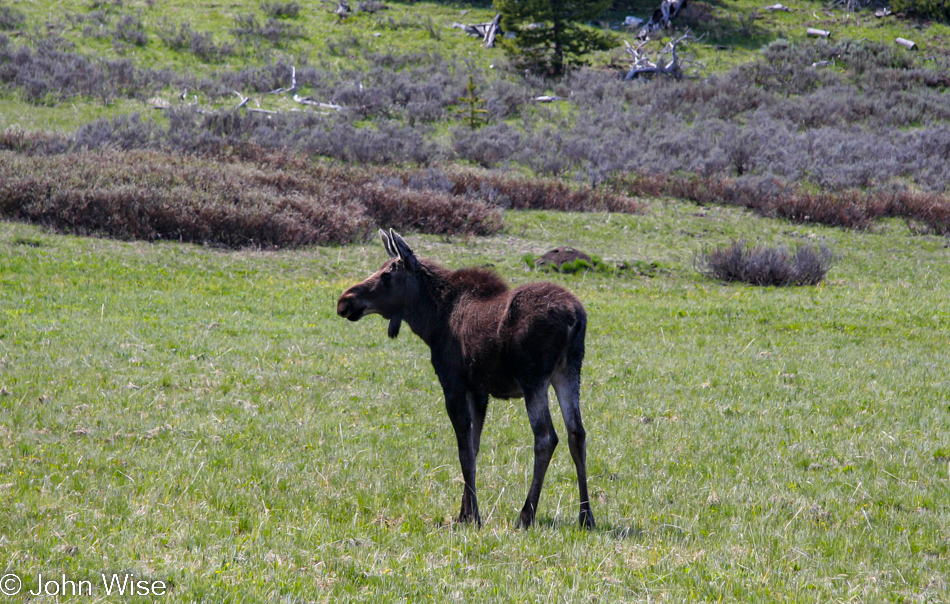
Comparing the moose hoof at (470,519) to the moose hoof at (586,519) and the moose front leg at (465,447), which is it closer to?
the moose front leg at (465,447)

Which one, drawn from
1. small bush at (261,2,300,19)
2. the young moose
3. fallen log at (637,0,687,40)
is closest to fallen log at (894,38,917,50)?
fallen log at (637,0,687,40)

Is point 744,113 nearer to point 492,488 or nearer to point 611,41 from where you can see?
point 611,41

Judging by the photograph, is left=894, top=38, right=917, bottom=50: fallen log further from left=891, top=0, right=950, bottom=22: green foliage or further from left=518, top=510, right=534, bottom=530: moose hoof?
left=518, top=510, right=534, bottom=530: moose hoof

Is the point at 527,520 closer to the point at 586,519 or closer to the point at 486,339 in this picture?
the point at 586,519

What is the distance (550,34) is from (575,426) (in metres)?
42.1

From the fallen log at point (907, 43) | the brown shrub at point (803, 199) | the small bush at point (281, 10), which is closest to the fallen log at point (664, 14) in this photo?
the fallen log at point (907, 43)

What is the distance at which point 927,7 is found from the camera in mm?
52750

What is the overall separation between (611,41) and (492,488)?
42660 mm

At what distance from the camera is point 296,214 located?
19688mm

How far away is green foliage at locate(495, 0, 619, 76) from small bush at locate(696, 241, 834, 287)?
27.4 metres

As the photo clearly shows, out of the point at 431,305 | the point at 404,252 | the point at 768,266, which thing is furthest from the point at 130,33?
the point at 431,305

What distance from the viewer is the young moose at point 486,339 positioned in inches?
209

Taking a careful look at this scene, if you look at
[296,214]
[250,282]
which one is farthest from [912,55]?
[250,282]

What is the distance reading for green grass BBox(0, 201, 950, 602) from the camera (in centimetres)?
446
